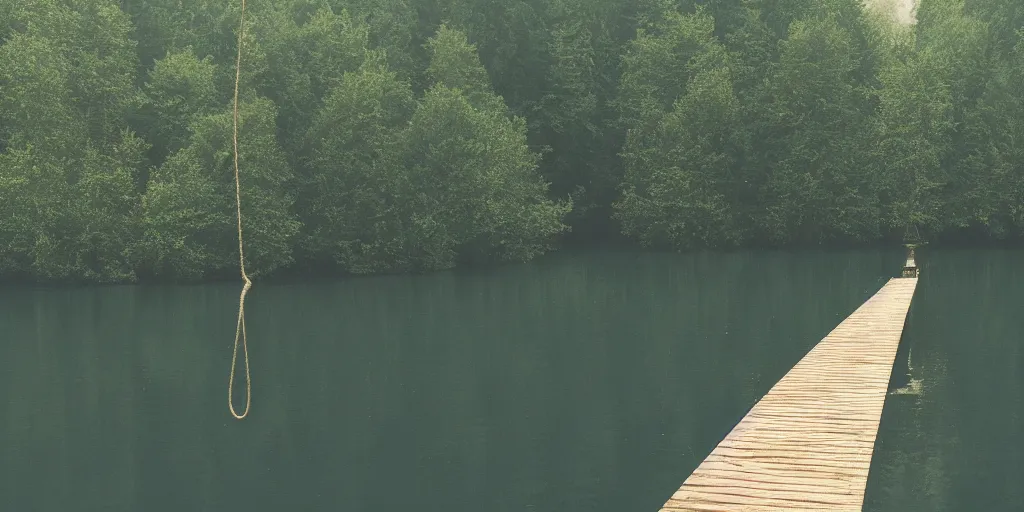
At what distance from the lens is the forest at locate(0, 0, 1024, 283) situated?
49.4m

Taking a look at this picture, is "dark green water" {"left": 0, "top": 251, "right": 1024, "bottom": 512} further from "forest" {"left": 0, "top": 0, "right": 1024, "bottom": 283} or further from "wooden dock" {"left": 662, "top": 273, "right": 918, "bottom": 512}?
"forest" {"left": 0, "top": 0, "right": 1024, "bottom": 283}

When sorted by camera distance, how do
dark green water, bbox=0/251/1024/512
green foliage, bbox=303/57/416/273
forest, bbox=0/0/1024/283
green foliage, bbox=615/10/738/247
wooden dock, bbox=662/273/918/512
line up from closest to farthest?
wooden dock, bbox=662/273/918/512 < dark green water, bbox=0/251/1024/512 < forest, bbox=0/0/1024/283 < green foliage, bbox=303/57/416/273 < green foliage, bbox=615/10/738/247

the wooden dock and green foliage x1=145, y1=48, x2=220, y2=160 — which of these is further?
green foliage x1=145, y1=48, x2=220, y2=160

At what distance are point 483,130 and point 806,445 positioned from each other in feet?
131

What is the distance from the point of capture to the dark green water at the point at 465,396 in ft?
56.1

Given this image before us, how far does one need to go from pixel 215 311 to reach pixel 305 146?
1627 centimetres

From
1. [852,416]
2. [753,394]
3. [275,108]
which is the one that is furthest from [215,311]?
[852,416]

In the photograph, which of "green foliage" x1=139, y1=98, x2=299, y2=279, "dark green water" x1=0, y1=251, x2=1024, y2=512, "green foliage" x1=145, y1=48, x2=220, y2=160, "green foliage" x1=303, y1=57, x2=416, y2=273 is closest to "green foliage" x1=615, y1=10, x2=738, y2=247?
"green foliage" x1=303, y1=57, x2=416, y2=273

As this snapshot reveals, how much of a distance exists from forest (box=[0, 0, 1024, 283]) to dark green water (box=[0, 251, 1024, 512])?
8597 millimetres

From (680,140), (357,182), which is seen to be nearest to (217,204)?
(357,182)

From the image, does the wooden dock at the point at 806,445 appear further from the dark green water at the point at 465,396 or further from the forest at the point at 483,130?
the forest at the point at 483,130

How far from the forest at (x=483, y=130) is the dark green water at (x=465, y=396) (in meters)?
8.60

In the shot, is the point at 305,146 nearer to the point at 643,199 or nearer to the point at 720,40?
the point at 643,199

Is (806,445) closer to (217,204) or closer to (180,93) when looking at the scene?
(217,204)
